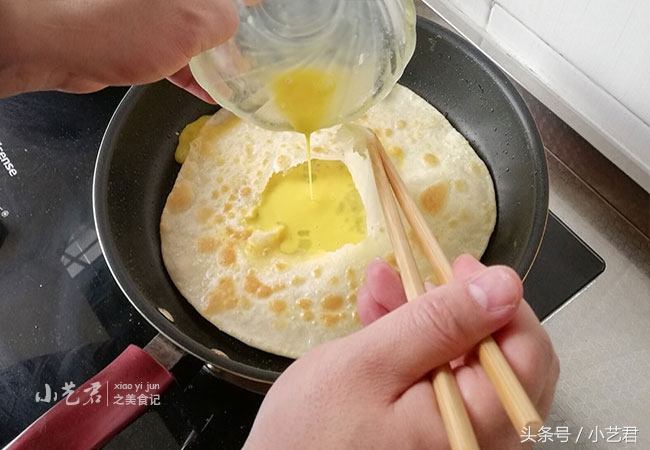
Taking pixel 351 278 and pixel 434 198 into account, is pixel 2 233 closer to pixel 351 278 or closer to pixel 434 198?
pixel 351 278

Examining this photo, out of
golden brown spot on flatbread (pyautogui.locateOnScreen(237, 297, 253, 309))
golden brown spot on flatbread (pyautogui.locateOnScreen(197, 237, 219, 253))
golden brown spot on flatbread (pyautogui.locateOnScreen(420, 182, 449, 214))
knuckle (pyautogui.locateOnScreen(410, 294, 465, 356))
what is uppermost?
knuckle (pyautogui.locateOnScreen(410, 294, 465, 356))

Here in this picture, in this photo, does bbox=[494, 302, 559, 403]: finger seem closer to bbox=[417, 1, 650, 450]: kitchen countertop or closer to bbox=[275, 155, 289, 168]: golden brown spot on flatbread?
bbox=[417, 1, 650, 450]: kitchen countertop

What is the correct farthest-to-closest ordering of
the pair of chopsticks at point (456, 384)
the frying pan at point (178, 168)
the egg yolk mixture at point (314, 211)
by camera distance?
the egg yolk mixture at point (314, 211) < the frying pan at point (178, 168) < the pair of chopsticks at point (456, 384)

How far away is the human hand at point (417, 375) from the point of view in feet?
1.63

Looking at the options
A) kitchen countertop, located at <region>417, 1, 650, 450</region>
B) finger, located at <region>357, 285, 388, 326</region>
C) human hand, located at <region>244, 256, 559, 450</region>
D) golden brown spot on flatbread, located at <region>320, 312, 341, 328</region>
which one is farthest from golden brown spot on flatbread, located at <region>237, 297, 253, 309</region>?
kitchen countertop, located at <region>417, 1, 650, 450</region>

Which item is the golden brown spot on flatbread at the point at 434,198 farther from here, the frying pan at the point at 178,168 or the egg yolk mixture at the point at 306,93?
the egg yolk mixture at the point at 306,93

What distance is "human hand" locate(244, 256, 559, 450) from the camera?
0.50 meters

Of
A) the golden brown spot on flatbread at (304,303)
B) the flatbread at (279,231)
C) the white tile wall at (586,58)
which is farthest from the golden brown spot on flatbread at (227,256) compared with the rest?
the white tile wall at (586,58)

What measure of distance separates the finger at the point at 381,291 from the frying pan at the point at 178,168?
0.55 ft

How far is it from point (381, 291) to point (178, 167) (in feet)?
1.54

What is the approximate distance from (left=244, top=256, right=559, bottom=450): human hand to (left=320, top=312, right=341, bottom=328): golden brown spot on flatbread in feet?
0.94

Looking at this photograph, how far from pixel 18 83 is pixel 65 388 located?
0.45 m

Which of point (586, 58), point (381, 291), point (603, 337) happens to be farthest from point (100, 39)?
point (603, 337)

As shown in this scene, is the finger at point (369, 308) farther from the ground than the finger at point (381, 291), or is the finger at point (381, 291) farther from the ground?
the finger at point (381, 291)
